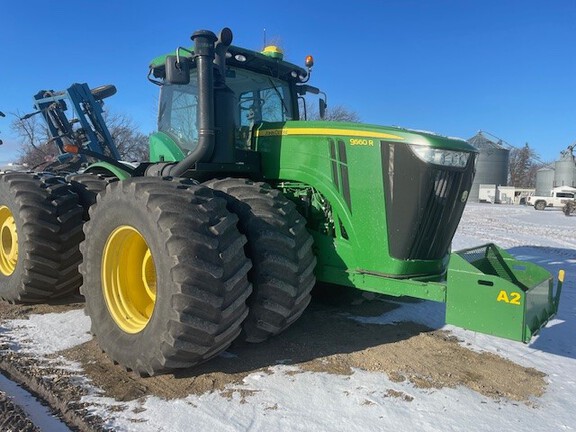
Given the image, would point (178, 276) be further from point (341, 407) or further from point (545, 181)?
point (545, 181)

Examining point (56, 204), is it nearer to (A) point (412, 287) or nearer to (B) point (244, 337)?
(B) point (244, 337)

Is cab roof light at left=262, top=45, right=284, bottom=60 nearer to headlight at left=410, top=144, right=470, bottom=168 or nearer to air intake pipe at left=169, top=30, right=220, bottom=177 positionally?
air intake pipe at left=169, top=30, right=220, bottom=177

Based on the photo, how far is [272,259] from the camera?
3.57 meters

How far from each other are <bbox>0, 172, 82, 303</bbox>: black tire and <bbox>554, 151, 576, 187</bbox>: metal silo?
178ft

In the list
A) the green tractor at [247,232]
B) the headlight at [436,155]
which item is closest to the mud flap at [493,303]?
the green tractor at [247,232]

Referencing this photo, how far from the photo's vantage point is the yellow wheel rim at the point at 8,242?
5348 millimetres

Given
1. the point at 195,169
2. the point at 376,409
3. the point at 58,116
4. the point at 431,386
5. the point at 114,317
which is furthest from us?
the point at 58,116

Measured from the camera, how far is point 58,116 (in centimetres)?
862

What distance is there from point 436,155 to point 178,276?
205 cm

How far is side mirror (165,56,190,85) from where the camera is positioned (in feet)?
13.1

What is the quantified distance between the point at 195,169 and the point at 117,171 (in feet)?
4.28

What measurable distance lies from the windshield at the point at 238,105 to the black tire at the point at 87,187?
3.24 ft

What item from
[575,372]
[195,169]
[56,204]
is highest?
[195,169]

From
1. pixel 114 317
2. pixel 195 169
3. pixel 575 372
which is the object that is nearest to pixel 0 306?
pixel 114 317
